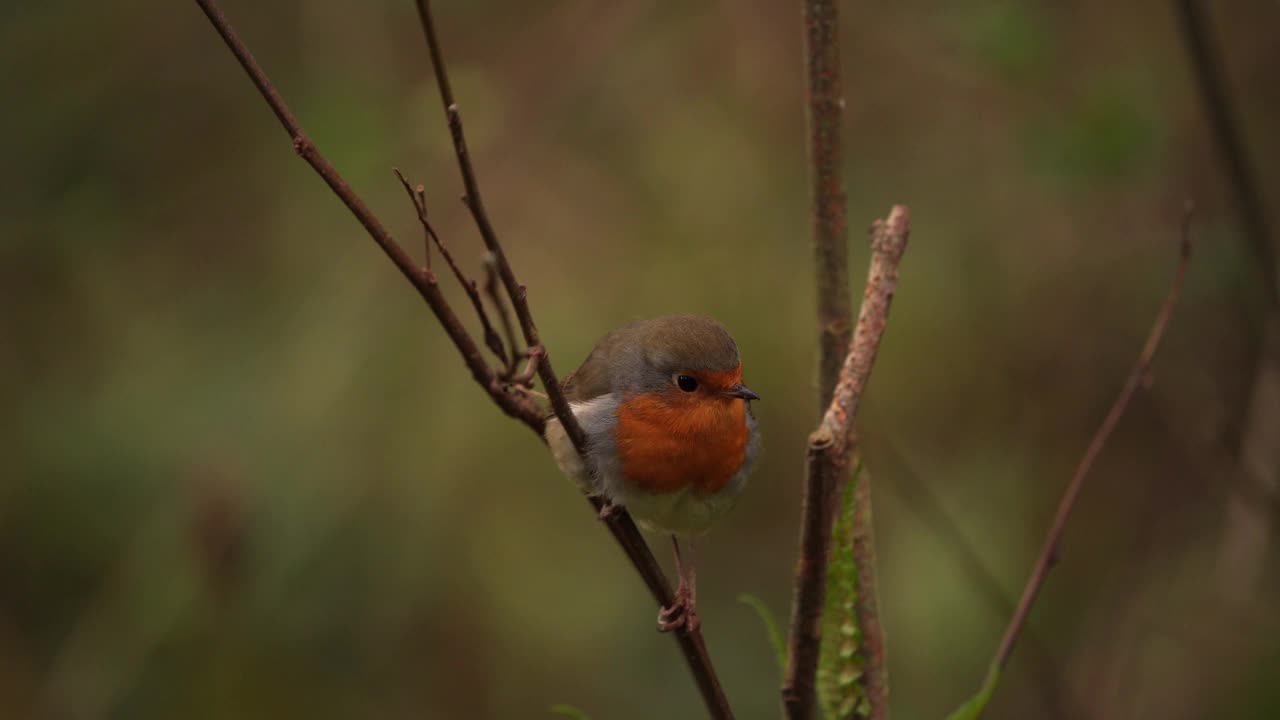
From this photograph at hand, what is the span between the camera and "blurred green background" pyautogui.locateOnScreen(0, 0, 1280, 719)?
4.12 meters

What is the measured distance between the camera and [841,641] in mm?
2010

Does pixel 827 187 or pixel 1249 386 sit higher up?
pixel 827 187

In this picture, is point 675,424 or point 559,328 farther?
point 559,328

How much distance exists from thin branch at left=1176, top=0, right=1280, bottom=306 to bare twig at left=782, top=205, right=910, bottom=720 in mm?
1250

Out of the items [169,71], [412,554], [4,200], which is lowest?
[412,554]

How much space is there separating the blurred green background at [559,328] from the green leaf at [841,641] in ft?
6.52

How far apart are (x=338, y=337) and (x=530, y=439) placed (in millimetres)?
795

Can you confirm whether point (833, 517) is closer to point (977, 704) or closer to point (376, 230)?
point (977, 704)

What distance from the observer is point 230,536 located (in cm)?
337

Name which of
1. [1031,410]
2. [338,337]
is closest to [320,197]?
[338,337]

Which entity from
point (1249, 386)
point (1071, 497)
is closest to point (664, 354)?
point (1071, 497)

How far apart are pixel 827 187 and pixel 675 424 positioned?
38.8 inches

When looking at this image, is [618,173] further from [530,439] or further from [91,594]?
[91,594]

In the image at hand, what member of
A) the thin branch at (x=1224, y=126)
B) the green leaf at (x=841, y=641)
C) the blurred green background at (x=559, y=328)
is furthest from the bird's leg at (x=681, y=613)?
the thin branch at (x=1224, y=126)
